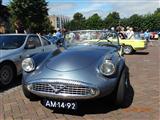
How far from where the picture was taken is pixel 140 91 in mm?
7434

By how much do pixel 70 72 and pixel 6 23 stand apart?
39406mm

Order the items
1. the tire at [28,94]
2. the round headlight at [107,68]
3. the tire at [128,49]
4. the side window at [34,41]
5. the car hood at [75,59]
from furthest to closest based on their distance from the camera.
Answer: the tire at [128,49]
the side window at [34,41]
the tire at [28,94]
the car hood at [75,59]
the round headlight at [107,68]

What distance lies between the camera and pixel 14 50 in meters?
8.50

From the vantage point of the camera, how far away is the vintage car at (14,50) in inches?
316

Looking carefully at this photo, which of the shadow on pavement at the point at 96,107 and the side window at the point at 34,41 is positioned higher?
the side window at the point at 34,41

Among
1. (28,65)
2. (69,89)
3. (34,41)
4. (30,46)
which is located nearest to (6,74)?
(30,46)

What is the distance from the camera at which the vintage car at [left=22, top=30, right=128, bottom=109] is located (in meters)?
5.32

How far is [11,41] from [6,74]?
129 cm

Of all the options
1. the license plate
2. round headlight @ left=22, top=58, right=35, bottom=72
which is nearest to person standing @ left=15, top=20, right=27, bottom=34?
round headlight @ left=22, top=58, right=35, bottom=72

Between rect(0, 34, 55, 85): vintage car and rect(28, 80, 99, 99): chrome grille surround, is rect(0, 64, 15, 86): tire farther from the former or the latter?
rect(28, 80, 99, 99): chrome grille surround

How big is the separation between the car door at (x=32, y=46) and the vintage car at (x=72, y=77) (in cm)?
250

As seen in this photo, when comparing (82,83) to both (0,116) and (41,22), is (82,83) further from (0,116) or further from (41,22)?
(41,22)

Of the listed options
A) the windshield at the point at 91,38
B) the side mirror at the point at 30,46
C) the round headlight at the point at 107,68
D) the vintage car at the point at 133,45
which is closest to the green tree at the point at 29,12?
the vintage car at the point at 133,45

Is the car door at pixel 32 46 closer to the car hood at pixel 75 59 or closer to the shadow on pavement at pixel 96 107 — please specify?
the car hood at pixel 75 59
